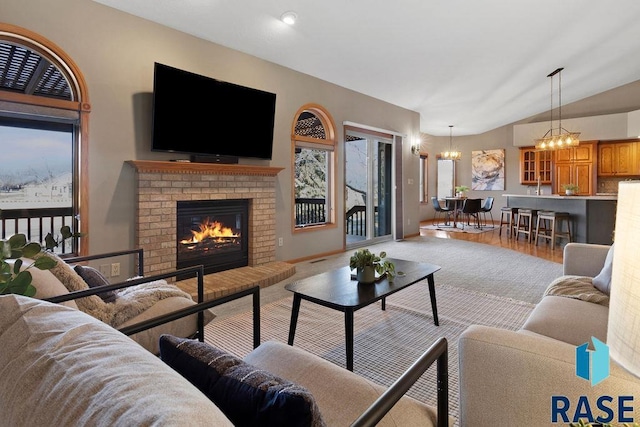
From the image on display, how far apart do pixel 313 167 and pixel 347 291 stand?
363 centimetres

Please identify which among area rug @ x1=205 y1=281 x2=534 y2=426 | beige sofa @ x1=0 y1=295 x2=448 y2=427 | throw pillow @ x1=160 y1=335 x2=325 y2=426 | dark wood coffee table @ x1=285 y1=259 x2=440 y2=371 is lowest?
area rug @ x1=205 y1=281 x2=534 y2=426

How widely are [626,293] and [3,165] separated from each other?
13.4 feet

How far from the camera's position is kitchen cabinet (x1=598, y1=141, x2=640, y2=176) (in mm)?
8445

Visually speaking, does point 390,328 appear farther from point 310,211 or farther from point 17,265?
point 310,211

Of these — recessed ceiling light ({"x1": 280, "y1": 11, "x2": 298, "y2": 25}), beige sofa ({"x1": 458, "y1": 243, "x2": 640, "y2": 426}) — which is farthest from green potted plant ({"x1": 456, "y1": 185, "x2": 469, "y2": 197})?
beige sofa ({"x1": 458, "y1": 243, "x2": 640, "y2": 426})

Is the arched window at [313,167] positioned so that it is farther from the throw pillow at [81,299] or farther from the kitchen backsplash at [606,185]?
the kitchen backsplash at [606,185]

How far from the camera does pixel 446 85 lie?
6.28m

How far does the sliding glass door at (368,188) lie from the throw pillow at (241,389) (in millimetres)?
5642

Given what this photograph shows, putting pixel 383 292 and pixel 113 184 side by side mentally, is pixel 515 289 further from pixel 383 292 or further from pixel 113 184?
pixel 113 184

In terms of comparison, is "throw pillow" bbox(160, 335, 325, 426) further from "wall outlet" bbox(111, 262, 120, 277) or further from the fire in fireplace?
the fire in fireplace

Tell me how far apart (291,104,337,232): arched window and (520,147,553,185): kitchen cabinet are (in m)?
7.19

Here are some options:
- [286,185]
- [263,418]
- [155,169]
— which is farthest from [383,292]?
[286,185]

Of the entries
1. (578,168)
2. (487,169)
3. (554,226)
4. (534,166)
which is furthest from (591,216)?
(487,169)

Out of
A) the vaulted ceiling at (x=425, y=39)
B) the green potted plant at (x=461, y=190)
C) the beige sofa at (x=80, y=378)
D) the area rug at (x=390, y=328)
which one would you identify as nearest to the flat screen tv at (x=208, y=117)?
the vaulted ceiling at (x=425, y=39)
